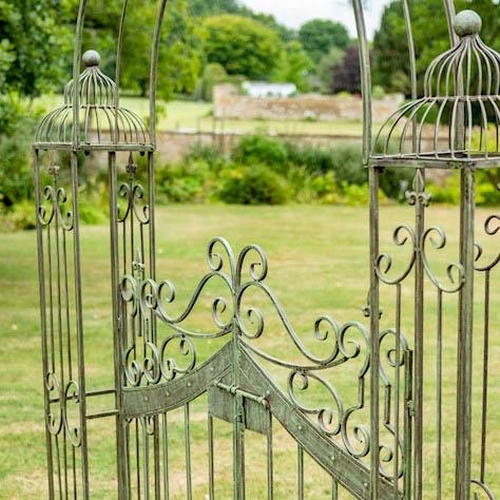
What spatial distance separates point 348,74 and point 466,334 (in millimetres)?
49709

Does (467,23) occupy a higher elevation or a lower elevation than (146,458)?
higher

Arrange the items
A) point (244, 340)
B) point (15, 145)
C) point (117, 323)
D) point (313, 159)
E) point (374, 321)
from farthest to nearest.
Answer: point (313, 159) → point (15, 145) → point (117, 323) → point (244, 340) → point (374, 321)

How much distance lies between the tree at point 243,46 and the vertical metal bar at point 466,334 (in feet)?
203

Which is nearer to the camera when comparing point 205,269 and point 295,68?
point 205,269

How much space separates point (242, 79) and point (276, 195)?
41.0 metres

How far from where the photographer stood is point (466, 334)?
2512mm

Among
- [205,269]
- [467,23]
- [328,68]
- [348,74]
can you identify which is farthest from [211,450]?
[328,68]

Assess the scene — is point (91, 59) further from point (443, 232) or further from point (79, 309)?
point (443, 232)

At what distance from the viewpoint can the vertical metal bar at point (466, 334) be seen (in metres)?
2.48

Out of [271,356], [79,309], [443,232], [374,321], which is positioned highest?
[443,232]

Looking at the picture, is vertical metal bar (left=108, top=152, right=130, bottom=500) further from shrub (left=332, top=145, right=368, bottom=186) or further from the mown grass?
shrub (left=332, top=145, right=368, bottom=186)

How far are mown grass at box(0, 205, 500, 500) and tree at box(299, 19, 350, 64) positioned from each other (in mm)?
47714

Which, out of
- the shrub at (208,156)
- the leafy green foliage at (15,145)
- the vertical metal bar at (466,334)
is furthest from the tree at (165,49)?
the vertical metal bar at (466,334)

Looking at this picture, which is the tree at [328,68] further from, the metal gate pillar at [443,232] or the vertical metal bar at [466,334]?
the vertical metal bar at [466,334]
